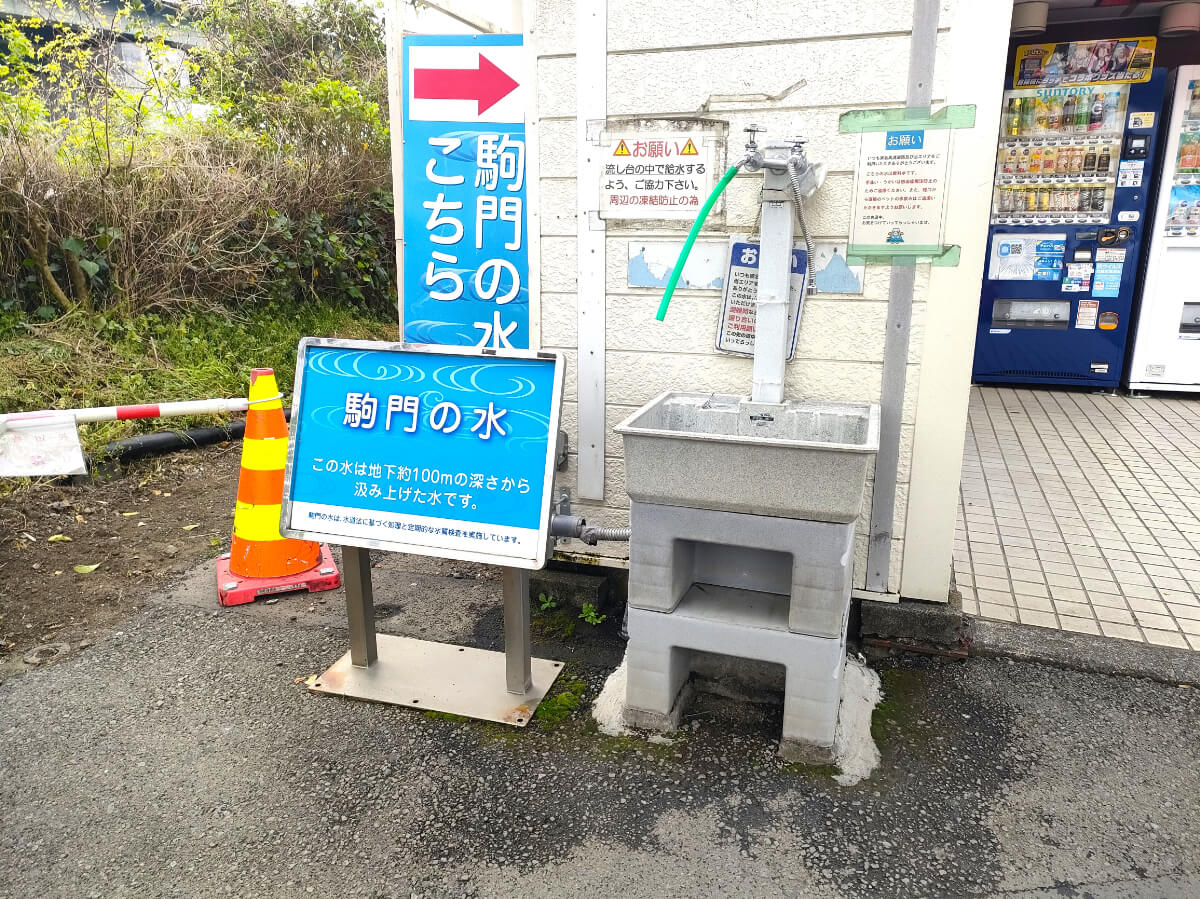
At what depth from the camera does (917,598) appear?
3.38m

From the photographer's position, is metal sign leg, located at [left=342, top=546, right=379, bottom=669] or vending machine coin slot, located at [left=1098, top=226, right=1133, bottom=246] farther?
vending machine coin slot, located at [left=1098, top=226, right=1133, bottom=246]

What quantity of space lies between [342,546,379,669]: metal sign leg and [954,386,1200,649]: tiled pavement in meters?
2.59

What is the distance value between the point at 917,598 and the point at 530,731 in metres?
1.65

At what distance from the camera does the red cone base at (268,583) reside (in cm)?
389

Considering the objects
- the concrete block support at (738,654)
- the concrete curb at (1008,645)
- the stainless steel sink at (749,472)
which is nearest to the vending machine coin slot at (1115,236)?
the concrete curb at (1008,645)

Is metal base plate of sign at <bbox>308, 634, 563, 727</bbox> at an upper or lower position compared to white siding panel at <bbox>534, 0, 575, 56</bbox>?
lower

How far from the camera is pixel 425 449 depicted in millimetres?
2973

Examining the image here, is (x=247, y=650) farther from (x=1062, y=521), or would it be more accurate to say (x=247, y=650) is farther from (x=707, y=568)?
(x=1062, y=521)

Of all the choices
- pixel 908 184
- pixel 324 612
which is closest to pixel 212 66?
pixel 324 612

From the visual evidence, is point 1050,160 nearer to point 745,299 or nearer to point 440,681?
point 745,299

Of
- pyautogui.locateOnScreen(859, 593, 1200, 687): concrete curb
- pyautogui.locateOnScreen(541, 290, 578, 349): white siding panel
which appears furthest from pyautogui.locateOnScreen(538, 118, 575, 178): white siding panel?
pyautogui.locateOnScreen(859, 593, 1200, 687): concrete curb

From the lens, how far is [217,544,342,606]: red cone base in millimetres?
3891

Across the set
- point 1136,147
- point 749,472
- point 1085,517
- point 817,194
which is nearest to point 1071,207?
point 1136,147

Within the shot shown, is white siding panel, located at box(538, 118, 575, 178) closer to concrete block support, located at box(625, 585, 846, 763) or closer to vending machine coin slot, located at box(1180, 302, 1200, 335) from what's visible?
concrete block support, located at box(625, 585, 846, 763)
